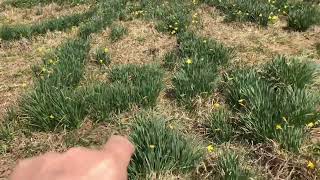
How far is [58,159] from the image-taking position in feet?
5.83

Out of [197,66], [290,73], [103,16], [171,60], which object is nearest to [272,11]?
[171,60]

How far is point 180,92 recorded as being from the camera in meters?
5.65

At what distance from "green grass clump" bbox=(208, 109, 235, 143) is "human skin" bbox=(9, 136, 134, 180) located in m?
2.89

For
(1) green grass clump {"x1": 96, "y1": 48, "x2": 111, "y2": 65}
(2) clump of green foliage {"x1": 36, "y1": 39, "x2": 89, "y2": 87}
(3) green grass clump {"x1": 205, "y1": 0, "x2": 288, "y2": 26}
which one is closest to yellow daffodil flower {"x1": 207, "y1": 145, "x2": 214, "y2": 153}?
(2) clump of green foliage {"x1": 36, "y1": 39, "x2": 89, "y2": 87}

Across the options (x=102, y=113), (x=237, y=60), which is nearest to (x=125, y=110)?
(x=102, y=113)

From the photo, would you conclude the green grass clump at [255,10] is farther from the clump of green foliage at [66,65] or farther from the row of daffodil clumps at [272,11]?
the clump of green foliage at [66,65]

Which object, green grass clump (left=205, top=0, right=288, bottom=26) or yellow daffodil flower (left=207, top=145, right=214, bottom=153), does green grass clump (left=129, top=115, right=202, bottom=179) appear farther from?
green grass clump (left=205, top=0, right=288, bottom=26)

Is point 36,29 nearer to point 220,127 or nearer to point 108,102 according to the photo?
point 108,102

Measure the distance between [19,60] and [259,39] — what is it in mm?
4302

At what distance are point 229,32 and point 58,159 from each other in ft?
23.2

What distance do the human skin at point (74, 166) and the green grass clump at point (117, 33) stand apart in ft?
22.5

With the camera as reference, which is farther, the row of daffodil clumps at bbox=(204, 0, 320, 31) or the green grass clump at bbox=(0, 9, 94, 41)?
the green grass clump at bbox=(0, 9, 94, 41)

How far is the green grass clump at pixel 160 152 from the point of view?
4.07 meters

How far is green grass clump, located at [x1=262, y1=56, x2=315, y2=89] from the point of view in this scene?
218 inches
